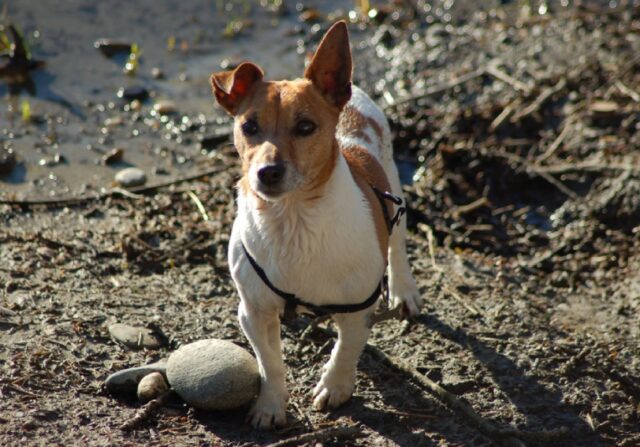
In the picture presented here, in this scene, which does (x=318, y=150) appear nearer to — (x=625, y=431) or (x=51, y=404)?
(x=51, y=404)

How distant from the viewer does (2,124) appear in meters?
8.78

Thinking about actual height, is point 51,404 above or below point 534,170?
below

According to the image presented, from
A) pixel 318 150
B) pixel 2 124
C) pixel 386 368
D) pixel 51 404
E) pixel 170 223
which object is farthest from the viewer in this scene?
pixel 2 124

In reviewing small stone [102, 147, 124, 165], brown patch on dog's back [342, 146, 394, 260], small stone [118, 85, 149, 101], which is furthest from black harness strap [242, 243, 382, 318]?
small stone [118, 85, 149, 101]

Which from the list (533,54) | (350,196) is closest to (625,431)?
(350,196)

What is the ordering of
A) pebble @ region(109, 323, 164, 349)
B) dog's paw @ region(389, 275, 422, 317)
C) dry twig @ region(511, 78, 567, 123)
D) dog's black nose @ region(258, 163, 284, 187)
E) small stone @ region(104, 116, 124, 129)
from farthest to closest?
small stone @ region(104, 116, 124, 129) → dry twig @ region(511, 78, 567, 123) → dog's paw @ region(389, 275, 422, 317) → pebble @ region(109, 323, 164, 349) → dog's black nose @ region(258, 163, 284, 187)

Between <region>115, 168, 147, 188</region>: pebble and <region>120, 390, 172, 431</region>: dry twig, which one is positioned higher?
<region>115, 168, 147, 188</region>: pebble

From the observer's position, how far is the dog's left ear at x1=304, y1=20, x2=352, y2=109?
468cm

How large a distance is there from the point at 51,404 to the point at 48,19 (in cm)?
710

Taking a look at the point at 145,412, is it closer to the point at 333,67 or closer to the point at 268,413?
the point at 268,413

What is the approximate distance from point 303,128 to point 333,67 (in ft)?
1.38

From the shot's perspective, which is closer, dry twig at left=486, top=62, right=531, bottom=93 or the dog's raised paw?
the dog's raised paw

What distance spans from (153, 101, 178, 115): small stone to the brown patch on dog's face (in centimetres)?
465

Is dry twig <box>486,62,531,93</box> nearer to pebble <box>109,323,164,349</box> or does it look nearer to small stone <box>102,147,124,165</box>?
small stone <box>102,147,124,165</box>
